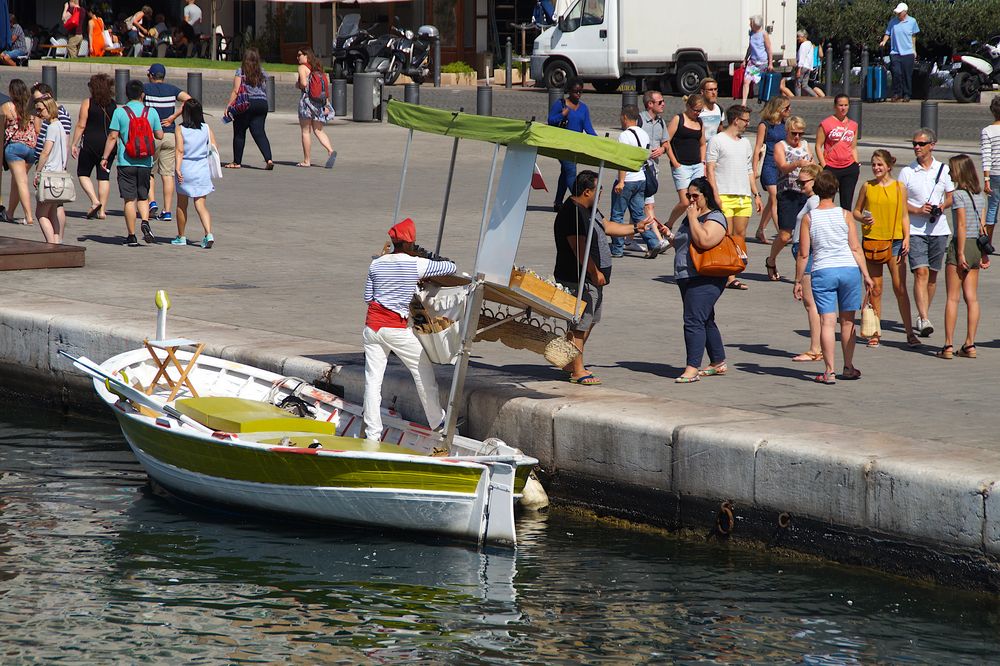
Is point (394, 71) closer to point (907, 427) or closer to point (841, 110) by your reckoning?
point (841, 110)

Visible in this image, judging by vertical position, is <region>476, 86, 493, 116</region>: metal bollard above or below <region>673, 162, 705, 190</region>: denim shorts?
above

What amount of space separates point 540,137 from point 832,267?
267 cm

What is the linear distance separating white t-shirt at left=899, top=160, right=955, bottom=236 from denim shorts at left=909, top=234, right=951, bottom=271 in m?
0.05

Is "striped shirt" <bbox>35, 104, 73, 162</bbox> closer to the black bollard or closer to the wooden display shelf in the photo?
the wooden display shelf

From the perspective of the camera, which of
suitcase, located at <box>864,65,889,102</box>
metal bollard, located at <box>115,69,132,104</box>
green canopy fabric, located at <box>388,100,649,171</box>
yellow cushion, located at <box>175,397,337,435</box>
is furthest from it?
suitcase, located at <box>864,65,889,102</box>

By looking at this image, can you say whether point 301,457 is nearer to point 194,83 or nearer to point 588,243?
point 588,243

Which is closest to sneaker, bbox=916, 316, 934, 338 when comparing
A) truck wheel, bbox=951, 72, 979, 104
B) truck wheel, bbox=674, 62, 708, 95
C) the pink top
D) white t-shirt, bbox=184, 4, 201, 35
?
the pink top

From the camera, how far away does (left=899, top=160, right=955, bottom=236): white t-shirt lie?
11812 mm

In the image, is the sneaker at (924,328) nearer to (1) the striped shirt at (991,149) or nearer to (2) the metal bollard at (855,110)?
(1) the striped shirt at (991,149)

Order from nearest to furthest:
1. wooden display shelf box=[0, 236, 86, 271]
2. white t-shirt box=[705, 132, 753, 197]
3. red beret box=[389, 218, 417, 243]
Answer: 1. red beret box=[389, 218, 417, 243]
2. white t-shirt box=[705, 132, 753, 197]
3. wooden display shelf box=[0, 236, 86, 271]

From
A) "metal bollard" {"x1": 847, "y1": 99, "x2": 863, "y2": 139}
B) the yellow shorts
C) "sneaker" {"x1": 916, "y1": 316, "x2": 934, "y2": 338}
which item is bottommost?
"sneaker" {"x1": 916, "y1": 316, "x2": 934, "y2": 338}

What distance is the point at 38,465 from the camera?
1126cm

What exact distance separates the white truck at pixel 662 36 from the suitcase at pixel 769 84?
211 centimetres

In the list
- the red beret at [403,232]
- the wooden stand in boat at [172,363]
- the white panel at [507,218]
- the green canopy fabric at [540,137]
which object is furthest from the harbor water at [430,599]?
the green canopy fabric at [540,137]
